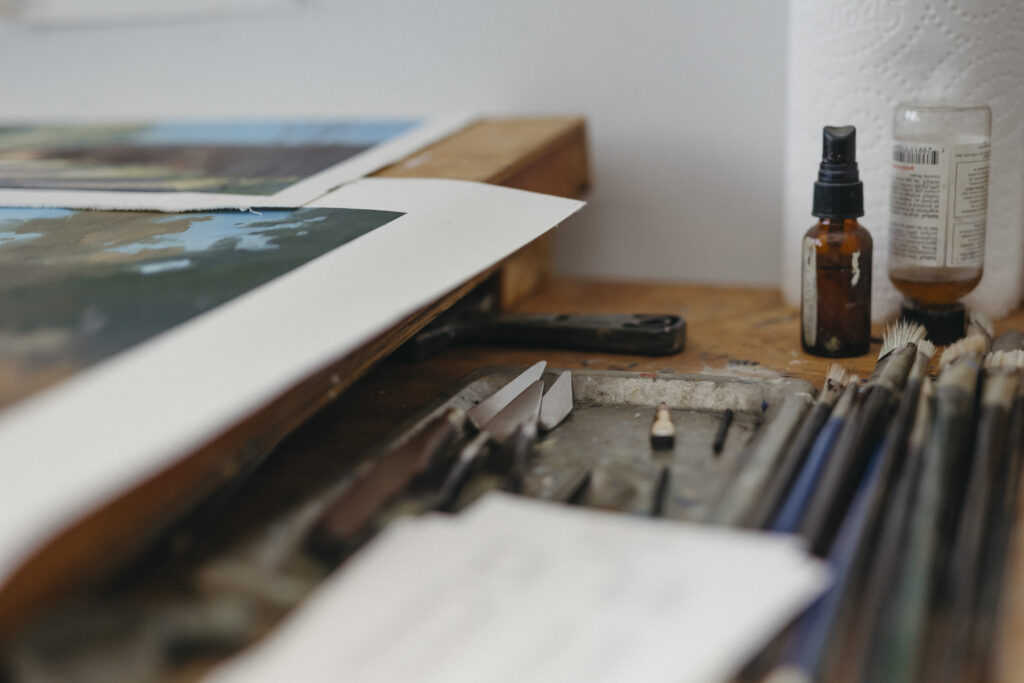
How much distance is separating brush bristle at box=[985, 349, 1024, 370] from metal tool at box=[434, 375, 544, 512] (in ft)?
0.83

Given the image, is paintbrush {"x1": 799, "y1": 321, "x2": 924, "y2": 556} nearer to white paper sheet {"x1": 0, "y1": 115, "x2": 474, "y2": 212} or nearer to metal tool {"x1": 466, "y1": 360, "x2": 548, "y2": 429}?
metal tool {"x1": 466, "y1": 360, "x2": 548, "y2": 429}

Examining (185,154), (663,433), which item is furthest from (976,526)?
(185,154)

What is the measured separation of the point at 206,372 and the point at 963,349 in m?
0.42

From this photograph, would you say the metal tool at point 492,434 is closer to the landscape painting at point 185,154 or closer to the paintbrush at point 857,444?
the paintbrush at point 857,444

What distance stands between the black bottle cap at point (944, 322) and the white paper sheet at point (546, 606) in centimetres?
34

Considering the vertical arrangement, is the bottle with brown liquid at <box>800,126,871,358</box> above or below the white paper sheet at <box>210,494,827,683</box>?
above

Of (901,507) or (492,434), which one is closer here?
(901,507)

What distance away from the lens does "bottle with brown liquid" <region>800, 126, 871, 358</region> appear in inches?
22.8

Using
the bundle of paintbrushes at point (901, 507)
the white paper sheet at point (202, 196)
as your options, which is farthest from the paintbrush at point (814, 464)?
the white paper sheet at point (202, 196)

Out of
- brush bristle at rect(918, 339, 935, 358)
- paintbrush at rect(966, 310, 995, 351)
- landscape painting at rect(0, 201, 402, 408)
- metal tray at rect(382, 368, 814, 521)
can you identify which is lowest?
metal tray at rect(382, 368, 814, 521)

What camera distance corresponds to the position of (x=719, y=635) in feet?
0.96

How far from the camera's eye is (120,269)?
0.47 metres

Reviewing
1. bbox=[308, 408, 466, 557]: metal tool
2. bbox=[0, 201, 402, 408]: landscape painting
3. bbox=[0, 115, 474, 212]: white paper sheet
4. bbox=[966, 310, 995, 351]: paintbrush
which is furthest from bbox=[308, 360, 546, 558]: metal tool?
bbox=[966, 310, 995, 351]: paintbrush

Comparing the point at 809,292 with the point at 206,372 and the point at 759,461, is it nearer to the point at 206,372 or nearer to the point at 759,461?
the point at 759,461
